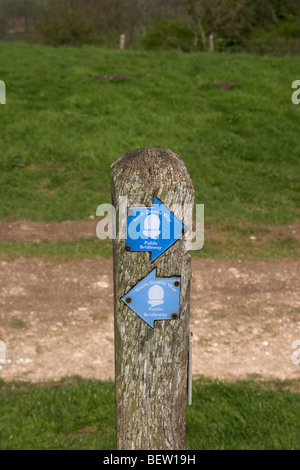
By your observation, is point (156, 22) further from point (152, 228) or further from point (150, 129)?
point (152, 228)

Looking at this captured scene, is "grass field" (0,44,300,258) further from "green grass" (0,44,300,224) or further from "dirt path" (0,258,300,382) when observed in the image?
"dirt path" (0,258,300,382)

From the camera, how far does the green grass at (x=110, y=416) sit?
376 centimetres

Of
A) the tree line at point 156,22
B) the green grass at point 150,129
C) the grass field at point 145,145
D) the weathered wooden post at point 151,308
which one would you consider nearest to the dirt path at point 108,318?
the grass field at point 145,145

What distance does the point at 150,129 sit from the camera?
11008 millimetres

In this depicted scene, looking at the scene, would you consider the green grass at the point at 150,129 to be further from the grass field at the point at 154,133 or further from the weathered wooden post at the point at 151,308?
the weathered wooden post at the point at 151,308

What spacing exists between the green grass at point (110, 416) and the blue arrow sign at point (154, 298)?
2012 mm

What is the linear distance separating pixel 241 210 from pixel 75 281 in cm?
Answer: 324

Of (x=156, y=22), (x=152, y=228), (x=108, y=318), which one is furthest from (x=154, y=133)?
(x=156, y=22)

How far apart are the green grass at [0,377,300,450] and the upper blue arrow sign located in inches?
87.2

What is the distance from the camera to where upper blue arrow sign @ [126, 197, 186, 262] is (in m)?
1.99

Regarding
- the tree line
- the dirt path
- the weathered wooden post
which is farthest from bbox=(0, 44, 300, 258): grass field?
the tree line

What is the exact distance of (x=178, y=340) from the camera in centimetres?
209

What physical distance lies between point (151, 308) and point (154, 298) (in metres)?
0.04

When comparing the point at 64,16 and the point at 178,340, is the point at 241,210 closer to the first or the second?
the point at 178,340
